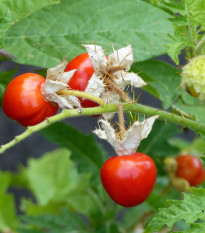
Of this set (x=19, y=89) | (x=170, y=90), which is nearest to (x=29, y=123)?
(x=19, y=89)

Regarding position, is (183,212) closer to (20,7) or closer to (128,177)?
(128,177)

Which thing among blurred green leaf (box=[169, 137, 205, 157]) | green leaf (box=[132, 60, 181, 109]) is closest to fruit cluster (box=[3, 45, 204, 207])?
green leaf (box=[132, 60, 181, 109])

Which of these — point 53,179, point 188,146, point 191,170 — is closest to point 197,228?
point 191,170

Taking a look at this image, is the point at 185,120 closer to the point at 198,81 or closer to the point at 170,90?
the point at 198,81

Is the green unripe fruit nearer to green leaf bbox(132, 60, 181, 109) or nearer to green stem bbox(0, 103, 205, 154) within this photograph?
green stem bbox(0, 103, 205, 154)

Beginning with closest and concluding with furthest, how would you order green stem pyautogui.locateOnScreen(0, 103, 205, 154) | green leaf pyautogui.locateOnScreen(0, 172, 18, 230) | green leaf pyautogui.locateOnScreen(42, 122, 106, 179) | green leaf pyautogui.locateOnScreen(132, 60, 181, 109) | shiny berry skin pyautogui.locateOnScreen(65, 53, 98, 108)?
green stem pyautogui.locateOnScreen(0, 103, 205, 154), shiny berry skin pyautogui.locateOnScreen(65, 53, 98, 108), green leaf pyautogui.locateOnScreen(132, 60, 181, 109), green leaf pyautogui.locateOnScreen(42, 122, 106, 179), green leaf pyautogui.locateOnScreen(0, 172, 18, 230)

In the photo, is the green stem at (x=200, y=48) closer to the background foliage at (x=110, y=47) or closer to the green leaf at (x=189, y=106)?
the background foliage at (x=110, y=47)
